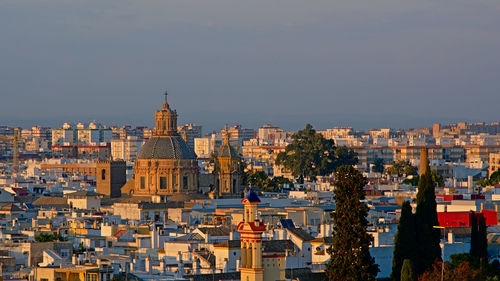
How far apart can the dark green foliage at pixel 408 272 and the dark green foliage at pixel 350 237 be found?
1.67 meters

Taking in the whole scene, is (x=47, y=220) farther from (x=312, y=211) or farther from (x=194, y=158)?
(x=194, y=158)

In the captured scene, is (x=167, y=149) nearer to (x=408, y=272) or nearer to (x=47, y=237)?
(x=47, y=237)

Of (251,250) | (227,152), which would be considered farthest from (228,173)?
(251,250)

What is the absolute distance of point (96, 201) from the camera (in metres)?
106

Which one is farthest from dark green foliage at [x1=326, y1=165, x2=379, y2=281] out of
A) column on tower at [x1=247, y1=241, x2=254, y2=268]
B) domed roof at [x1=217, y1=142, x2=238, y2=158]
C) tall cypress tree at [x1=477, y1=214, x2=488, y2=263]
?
domed roof at [x1=217, y1=142, x2=238, y2=158]

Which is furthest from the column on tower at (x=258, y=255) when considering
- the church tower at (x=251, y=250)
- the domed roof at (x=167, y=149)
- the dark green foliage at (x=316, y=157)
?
the dark green foliage at (x=316, y=157)

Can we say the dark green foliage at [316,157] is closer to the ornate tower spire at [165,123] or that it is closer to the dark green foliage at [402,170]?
the dark green foliage at [402,170]

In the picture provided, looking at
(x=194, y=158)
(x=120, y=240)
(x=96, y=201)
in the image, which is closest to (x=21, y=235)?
(x=120, y=240)

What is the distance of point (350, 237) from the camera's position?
46000 millimetres

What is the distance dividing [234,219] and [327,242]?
27.5 meters

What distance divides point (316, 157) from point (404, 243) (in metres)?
Answer: 100

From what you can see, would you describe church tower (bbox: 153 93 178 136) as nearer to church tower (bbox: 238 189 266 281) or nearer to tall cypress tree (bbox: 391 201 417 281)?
tall cypress tree (bbox: 391 201 417 281)

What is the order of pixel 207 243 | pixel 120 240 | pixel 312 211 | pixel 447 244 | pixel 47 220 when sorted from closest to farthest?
pixel 447 244 < pixel 207 243 < pixel 120 240 < pixel 47 220 < pixel 312 211

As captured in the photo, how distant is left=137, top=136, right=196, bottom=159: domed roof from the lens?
11175 cm
